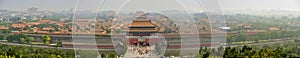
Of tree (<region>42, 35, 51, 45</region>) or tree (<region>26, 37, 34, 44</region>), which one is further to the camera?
tree (<region>26, 37, 34, 44</region>)

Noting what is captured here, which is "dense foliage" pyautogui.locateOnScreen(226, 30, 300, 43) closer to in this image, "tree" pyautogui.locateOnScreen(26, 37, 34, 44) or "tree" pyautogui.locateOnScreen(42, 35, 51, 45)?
"tree" pyautogui.locateOnScreen(42, 35, 51, 45)

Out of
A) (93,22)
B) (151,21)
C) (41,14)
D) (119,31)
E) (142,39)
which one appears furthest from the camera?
(41,14)

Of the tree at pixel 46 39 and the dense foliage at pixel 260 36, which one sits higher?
the tree at pixel 46 39

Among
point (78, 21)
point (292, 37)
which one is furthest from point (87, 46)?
point (292, 37)

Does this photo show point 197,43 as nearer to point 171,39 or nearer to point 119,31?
point 119,31

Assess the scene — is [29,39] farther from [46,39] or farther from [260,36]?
[260,36]

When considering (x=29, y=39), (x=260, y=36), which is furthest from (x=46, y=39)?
(x=260, y=36)

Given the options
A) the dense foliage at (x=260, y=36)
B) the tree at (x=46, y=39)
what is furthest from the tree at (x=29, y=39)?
the dense foliage at (x=260, y=36)

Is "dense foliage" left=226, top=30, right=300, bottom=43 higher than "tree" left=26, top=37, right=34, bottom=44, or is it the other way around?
"tree" left=26, top=37, right=34, bottom=44

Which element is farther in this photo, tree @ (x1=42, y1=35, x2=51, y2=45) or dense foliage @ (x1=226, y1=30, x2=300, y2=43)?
dense foliage @ (x1=226, y1=30, x2=300, y2=43)

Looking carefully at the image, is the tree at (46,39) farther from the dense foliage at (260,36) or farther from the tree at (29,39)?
the dense foliage at (260,36)

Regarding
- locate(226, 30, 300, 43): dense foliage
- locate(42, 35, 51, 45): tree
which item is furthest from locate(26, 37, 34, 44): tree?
locate(226, 30, 300, 43): dense foliage
